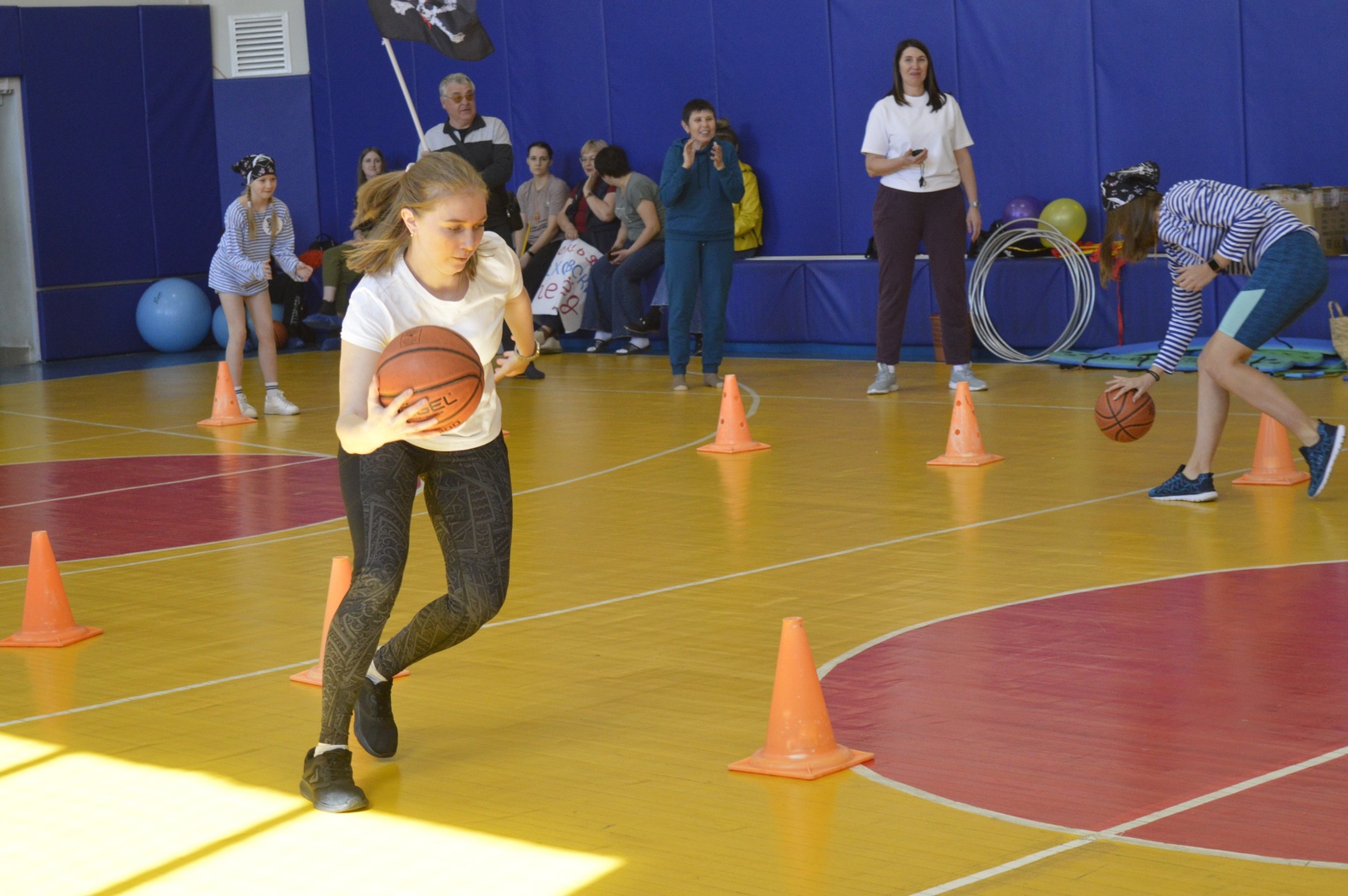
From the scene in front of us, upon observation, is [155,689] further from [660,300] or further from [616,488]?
[660,300]

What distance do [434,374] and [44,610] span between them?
3.10 metres

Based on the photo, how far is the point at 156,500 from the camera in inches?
385

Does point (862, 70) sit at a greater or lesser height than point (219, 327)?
greater

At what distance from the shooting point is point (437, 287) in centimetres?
453

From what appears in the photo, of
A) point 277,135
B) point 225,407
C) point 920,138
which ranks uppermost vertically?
point 277,135

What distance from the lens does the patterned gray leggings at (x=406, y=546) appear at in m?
4.36

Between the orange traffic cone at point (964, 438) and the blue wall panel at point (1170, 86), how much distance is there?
6.01 m

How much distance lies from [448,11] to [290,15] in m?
9.24

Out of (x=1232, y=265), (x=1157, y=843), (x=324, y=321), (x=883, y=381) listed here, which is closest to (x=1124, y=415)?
(x=1232, y=265)

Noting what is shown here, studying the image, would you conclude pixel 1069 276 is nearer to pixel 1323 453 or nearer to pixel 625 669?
pixel 1323 453

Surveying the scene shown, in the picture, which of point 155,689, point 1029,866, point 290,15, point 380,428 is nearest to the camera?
point 1029,866

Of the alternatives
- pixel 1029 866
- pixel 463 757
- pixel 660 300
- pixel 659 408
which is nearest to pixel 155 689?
pixel 463 757

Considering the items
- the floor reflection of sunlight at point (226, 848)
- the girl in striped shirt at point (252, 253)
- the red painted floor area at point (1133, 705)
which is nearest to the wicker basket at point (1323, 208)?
the red painted floor area at point (1133, 705)

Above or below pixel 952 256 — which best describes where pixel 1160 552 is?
below
